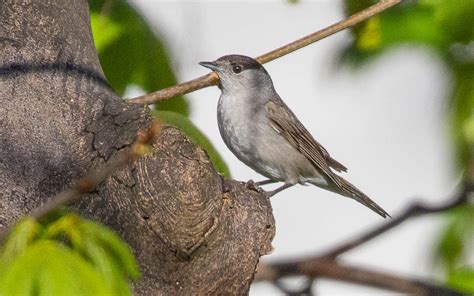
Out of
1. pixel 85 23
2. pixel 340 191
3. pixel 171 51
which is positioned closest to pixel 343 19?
pixel 171 51

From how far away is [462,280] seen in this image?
3504 millimetres

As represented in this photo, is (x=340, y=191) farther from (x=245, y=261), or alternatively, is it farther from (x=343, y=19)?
(x=245, y=261)

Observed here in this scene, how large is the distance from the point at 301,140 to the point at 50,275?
184 inches

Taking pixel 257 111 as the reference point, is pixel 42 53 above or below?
below

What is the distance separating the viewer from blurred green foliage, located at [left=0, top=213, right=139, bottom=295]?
1544 mm

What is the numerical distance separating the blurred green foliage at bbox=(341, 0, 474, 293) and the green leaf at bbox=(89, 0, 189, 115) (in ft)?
2.66

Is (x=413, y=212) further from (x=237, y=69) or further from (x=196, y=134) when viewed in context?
(x=237, y=69)

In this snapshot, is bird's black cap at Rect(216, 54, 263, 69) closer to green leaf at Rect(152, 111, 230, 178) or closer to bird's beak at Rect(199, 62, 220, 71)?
bird's beak at Rect(199, 62, 220, 71)

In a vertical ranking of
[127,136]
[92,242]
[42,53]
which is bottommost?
[92,242]

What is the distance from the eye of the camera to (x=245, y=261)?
296 cm

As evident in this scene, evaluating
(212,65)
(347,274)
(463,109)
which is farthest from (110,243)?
(212,65)

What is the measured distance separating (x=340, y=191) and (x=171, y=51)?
8.65 feet

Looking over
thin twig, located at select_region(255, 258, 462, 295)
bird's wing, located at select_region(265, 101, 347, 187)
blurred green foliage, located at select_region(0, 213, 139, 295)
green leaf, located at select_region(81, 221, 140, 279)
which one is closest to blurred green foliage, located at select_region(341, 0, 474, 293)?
thin twig, located at select_region(255, 258, 462, 295)

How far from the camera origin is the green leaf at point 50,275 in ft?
5.02
